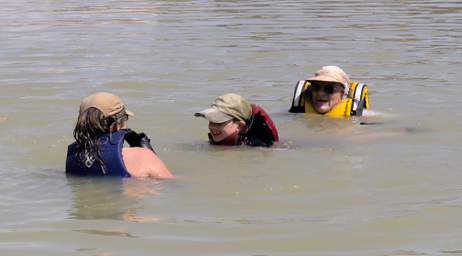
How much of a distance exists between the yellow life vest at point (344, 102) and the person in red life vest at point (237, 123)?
5.08ft

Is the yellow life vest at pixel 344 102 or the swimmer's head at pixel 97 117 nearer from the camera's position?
the swimmer's head at pixel 97 117

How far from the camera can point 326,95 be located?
9641mm

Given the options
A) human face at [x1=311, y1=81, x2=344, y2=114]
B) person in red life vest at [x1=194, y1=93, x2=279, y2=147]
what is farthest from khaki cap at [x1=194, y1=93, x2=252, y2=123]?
human face at [x1=311, y1=81, x2=344, y2=114]

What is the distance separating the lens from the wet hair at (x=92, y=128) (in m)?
6.45

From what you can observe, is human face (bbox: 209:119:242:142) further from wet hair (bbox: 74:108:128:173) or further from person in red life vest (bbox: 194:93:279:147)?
wet hair (bbox: 74:108:128:173)

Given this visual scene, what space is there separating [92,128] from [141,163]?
0.40 meters

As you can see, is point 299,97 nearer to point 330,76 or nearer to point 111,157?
point 330,76

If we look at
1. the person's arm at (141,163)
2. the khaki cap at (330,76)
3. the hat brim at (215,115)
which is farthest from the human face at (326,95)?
the person's arm at (141,163)

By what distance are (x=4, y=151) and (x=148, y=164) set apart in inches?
91.0

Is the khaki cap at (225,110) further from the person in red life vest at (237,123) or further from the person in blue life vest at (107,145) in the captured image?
the person in blue life vest at (107,145)

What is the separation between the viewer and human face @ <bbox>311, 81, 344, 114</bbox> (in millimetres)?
9562

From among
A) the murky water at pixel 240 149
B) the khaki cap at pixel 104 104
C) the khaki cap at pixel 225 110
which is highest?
the khaki cap at pixel 104 104

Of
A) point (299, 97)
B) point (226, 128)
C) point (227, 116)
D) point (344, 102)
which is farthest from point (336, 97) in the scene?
point (227, 116)

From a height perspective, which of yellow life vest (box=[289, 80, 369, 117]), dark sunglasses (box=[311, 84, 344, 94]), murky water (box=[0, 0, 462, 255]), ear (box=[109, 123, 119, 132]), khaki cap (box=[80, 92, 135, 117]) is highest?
khaki cap (box=[80, 92, 135, 117])
